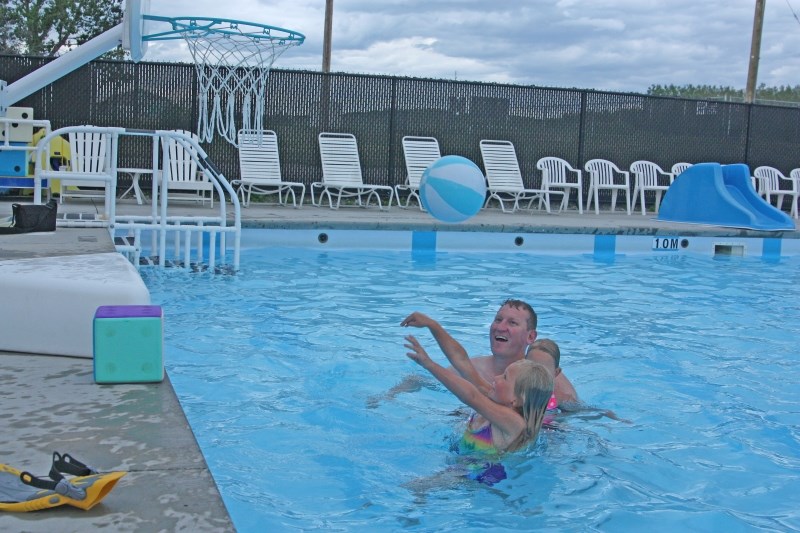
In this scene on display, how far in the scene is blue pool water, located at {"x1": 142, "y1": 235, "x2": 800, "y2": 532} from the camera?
3291 mm

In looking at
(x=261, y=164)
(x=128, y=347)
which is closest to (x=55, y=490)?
(x=128, y=347)

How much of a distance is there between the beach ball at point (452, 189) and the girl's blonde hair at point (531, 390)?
3.12m

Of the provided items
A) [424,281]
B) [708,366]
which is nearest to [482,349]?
[708,366]

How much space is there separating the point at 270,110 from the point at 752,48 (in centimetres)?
1131

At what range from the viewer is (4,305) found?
3354 mm

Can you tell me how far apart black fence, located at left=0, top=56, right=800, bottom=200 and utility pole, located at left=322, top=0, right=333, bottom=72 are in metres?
4.49

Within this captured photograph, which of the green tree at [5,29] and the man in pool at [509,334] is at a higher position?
the green tree at [5,29]

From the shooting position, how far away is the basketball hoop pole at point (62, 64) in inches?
300

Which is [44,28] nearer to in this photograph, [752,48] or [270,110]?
[270,110]

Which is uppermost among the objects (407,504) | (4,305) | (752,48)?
(752,48)

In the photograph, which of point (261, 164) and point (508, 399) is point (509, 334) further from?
point (261, 164)

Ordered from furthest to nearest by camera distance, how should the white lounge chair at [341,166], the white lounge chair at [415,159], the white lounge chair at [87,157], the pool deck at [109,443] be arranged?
the white lounge chair at [415,159]
the white lounge chair at [341,166]
the white lounge chair at [87,157]
the pool deck at [109,443]

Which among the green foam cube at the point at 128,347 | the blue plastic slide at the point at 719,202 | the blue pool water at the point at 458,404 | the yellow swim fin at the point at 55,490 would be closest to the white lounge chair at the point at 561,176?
the blue plastic slide at the point at 719,202

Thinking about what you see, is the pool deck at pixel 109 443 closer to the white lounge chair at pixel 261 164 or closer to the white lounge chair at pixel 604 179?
the white lounge chair at pixel 261 164
